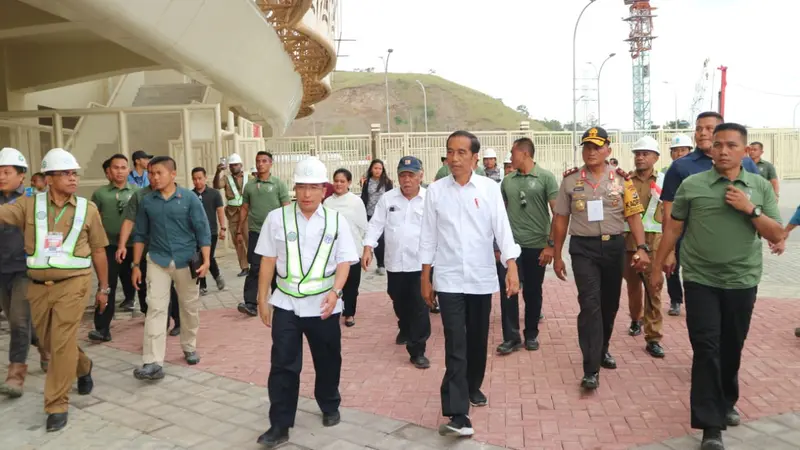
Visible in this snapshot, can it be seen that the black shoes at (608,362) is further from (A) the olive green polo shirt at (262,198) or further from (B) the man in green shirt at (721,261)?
(A) the olive green polo shirt at (262,198)

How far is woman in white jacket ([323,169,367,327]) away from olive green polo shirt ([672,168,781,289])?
3.98 meters

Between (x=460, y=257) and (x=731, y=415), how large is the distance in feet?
6.80

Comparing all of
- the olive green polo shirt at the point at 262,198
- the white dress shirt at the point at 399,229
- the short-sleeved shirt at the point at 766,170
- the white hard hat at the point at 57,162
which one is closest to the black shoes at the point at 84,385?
the white hard hat at the point at 57,162

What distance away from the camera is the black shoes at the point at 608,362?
18.5ft

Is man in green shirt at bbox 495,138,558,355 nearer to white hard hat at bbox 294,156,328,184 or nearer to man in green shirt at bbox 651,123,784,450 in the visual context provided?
man in green shirt at bbox 651,123,784,450

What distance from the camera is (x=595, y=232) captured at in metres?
5.12

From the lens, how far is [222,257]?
46.4 ft

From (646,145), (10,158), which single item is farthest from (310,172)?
(646,145)

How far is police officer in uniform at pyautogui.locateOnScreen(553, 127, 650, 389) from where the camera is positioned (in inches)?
200

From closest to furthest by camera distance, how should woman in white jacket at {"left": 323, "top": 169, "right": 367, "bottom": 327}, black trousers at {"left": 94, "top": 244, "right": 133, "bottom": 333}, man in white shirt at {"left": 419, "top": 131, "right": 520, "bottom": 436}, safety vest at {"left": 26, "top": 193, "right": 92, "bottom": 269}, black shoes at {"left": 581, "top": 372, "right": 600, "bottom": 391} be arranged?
man in white shirt at {"left": 419, "top": 131, "right": 520, "bottom": 436} < safety vest at {"left": 26, "top": 193, "right": 92, "bottom": 269} < black shoes at {"left": 581, "top": 372, "right": 600, "bottom": 391} < black trousers at {"left": 94, "top": 244, "right": 133, "bottom": 333} < woman in white jacket at {"left": 323, "top": 169, "right": 367, "bottom": 327}

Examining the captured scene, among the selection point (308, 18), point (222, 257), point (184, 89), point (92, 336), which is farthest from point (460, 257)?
point (184, 89)

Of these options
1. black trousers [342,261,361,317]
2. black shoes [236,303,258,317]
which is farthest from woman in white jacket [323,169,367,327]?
black shoes [236,303,258,317]

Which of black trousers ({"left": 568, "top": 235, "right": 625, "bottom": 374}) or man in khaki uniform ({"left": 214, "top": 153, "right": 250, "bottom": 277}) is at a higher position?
man in khaki uniform ({"left": 214, "top": 153, "right": 250, "bottom": 277})

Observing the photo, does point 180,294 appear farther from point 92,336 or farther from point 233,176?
point 233,176
